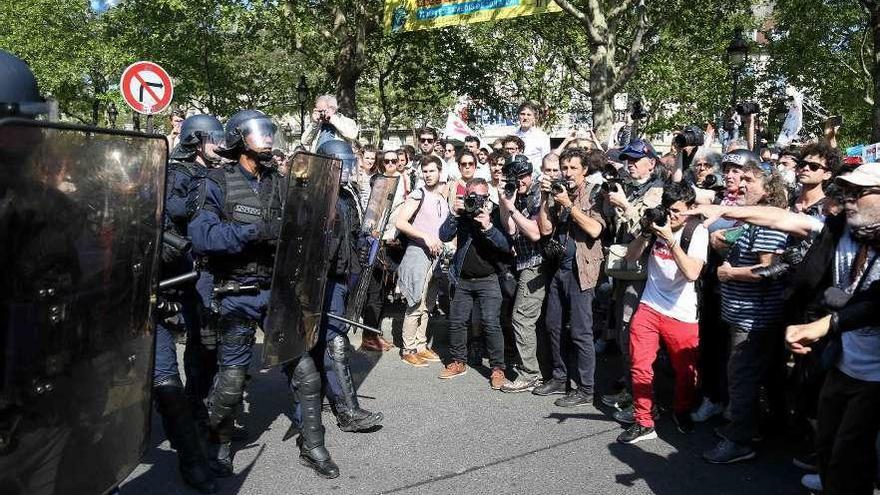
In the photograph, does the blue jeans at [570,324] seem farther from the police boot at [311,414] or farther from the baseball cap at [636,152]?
the police boot at [311,414]

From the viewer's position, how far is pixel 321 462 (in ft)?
13.8

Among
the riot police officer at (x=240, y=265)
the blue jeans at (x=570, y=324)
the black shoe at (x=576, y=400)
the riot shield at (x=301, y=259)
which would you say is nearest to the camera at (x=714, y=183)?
the blue jeans at (x=570, y=324)

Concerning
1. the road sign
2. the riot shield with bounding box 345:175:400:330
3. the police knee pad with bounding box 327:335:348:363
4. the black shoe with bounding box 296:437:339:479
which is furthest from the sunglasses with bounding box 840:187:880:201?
the road sign

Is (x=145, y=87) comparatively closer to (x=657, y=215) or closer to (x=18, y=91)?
(x=18, y=91)

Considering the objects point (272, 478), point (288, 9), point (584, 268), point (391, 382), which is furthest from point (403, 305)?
point (288, 9)

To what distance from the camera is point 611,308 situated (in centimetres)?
640

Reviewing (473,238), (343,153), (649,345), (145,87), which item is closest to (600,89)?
(145,87)

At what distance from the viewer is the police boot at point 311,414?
4.22m

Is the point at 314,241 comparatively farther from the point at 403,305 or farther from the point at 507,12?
the point at 507,12

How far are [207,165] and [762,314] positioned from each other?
3672mm

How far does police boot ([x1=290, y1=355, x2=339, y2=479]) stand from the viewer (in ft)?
13.9

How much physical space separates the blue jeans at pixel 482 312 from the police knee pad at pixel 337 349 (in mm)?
1470

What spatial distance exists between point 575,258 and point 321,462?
2.30 meters

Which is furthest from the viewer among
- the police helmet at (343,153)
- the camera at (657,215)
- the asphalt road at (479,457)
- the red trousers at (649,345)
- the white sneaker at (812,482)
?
the police helmet at (343,153)
